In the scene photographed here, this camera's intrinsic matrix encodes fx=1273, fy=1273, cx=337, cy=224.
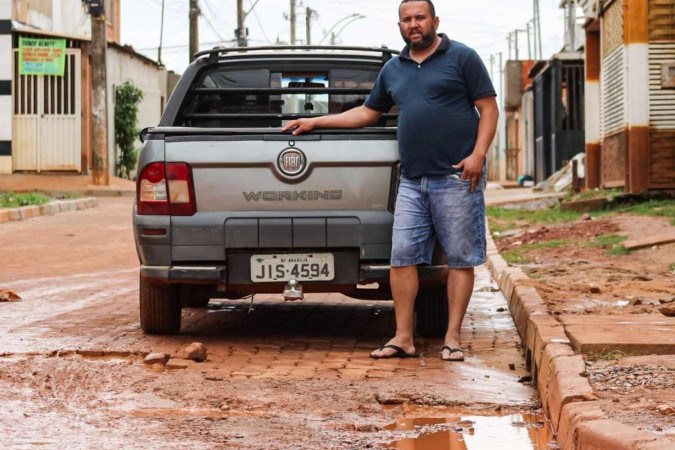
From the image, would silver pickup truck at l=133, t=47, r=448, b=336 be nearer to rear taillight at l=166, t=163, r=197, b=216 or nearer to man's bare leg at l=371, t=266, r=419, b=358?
rear taillight at l=166, t=163, r=197, b=216

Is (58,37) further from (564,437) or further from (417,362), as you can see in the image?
(564,437)

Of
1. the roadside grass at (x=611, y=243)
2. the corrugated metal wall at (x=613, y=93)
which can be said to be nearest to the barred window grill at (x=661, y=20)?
the corrugated metal wall at (x=613, y=93)

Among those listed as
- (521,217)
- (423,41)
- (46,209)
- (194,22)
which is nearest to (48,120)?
(46,209)

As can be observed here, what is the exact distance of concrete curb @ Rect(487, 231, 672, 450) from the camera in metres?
4.05

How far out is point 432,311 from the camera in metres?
7.70

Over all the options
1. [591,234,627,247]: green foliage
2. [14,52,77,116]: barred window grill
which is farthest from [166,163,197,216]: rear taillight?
[14,52,77,116]: barred window grill

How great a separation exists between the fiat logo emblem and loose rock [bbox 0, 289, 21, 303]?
357 cm

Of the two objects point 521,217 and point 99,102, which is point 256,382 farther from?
point 99,102

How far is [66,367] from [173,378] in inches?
24.4

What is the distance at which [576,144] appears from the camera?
106 feet

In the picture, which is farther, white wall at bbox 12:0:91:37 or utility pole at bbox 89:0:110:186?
white wall at bbox 12:0:91:37

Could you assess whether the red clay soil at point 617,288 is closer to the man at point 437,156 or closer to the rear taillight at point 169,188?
the man at point 437,156

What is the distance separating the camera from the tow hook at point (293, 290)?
279 inches

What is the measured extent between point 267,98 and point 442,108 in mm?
1883
